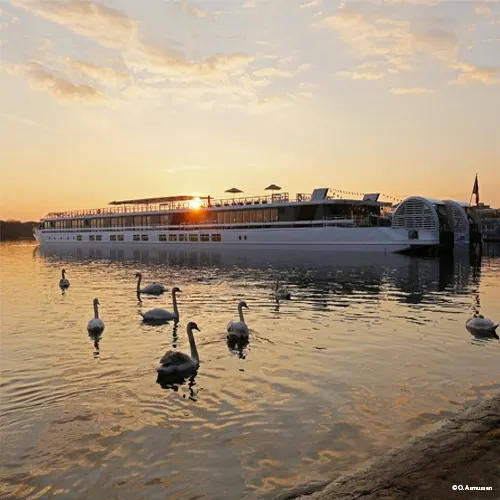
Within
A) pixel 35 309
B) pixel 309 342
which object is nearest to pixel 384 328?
pixel 309 342

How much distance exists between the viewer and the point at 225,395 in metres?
9.24

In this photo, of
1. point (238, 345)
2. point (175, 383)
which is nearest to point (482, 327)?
point (238, 345)

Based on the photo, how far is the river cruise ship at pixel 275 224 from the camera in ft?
175

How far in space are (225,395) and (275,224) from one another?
57040mm

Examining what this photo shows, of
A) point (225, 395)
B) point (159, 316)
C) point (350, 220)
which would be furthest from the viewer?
point (350, 220)

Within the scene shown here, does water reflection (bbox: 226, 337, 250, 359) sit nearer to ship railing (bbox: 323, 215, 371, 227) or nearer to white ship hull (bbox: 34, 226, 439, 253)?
white ship hull (bbox: 34, 226, 439, 253)

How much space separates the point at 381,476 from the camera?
574 centimetres

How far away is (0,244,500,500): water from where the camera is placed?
6453 millimetres

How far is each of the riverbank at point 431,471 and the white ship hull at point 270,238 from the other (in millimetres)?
47217

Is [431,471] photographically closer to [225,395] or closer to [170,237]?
[225,395]

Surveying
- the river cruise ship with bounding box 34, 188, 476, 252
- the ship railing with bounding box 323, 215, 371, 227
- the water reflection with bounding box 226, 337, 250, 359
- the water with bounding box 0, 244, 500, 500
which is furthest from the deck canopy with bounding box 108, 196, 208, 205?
the water reflection with bounding box 226, 337, 250, 359

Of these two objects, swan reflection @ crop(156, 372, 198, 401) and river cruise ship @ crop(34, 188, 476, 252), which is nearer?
swan reflection @ crop(156, 372, 198, 401)

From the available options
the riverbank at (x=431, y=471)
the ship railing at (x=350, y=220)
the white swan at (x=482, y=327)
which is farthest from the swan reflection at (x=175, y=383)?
the ship railing at (x=350, y=220)

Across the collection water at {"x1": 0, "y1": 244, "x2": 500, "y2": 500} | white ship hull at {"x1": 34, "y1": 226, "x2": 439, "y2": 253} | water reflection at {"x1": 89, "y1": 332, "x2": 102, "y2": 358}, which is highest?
white ship hull at {"x1": 34, "y1": 226, "x2": 439, "y2": 253}
